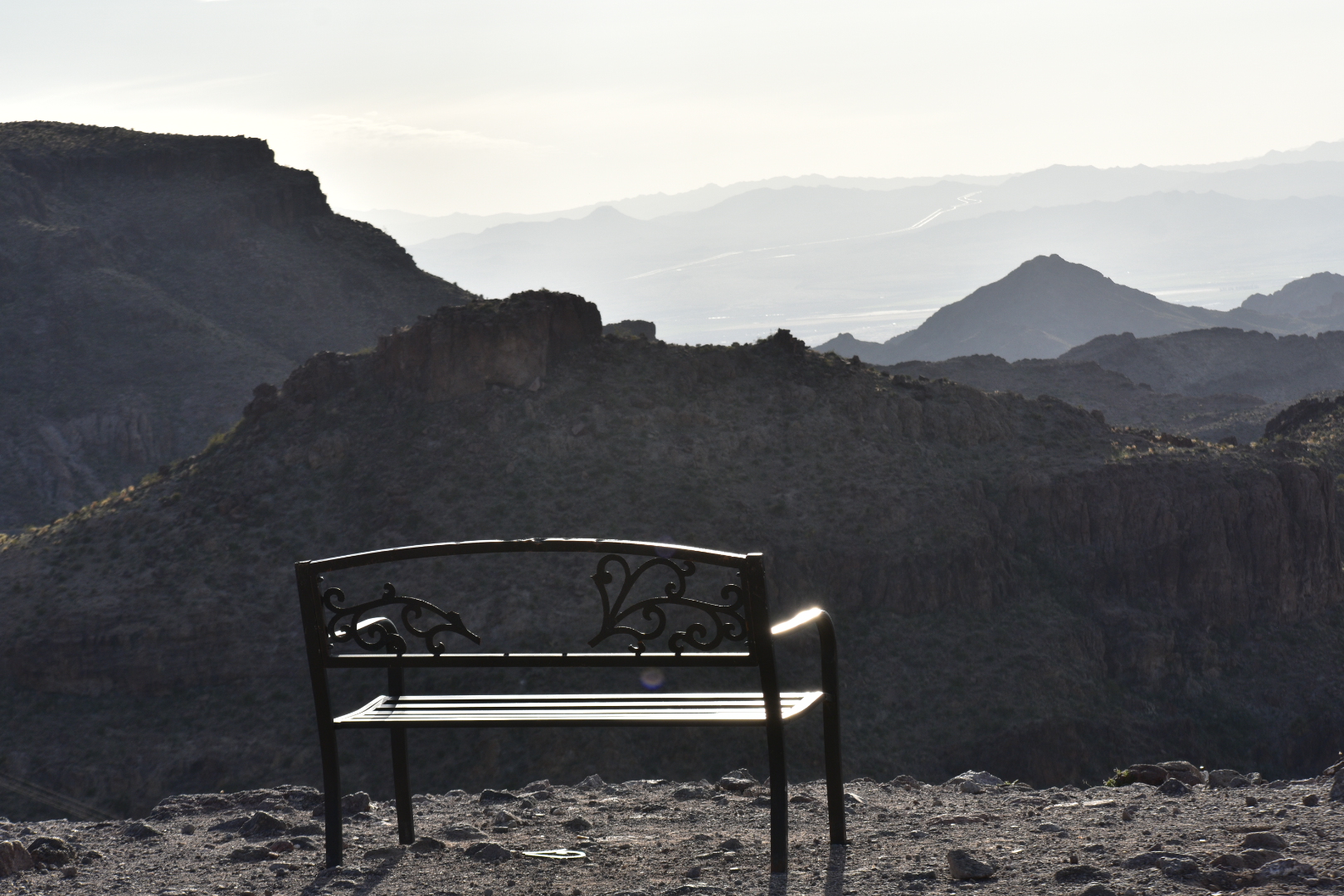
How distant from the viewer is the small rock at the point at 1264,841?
5.32 meters

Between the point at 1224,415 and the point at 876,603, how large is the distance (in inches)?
2109

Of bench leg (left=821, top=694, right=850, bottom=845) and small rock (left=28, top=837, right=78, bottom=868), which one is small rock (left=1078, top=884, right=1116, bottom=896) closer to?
bench leg (left=821, top=694, right=850, bottom=845)

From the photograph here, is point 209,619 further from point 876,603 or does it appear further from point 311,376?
point 876,603

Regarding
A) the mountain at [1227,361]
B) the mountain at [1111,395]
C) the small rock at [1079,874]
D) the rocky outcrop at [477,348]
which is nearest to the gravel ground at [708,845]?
the small rock at [1079,874]

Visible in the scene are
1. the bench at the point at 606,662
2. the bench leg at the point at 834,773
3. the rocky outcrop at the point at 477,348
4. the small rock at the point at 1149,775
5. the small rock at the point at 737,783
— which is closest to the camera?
the bench at the point at 606,662

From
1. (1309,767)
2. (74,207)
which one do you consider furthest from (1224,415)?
(74,207)

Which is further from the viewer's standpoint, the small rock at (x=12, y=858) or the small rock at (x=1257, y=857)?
the small rock at (x=12, y=858)

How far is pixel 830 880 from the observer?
5395mm

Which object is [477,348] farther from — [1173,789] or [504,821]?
[1173,789]

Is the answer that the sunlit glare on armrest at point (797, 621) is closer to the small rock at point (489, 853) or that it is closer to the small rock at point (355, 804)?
the small rock at point (489, 853)

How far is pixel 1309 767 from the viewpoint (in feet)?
94.8

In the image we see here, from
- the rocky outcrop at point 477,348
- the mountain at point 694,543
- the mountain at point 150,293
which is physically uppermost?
the mountain at point 150,293

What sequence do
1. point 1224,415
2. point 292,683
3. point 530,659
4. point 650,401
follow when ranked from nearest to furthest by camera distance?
1. point 530,659
2. point 292,683
3. point 650,401
4. point 1224,415

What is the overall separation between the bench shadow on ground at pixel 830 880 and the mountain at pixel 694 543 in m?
18.9
